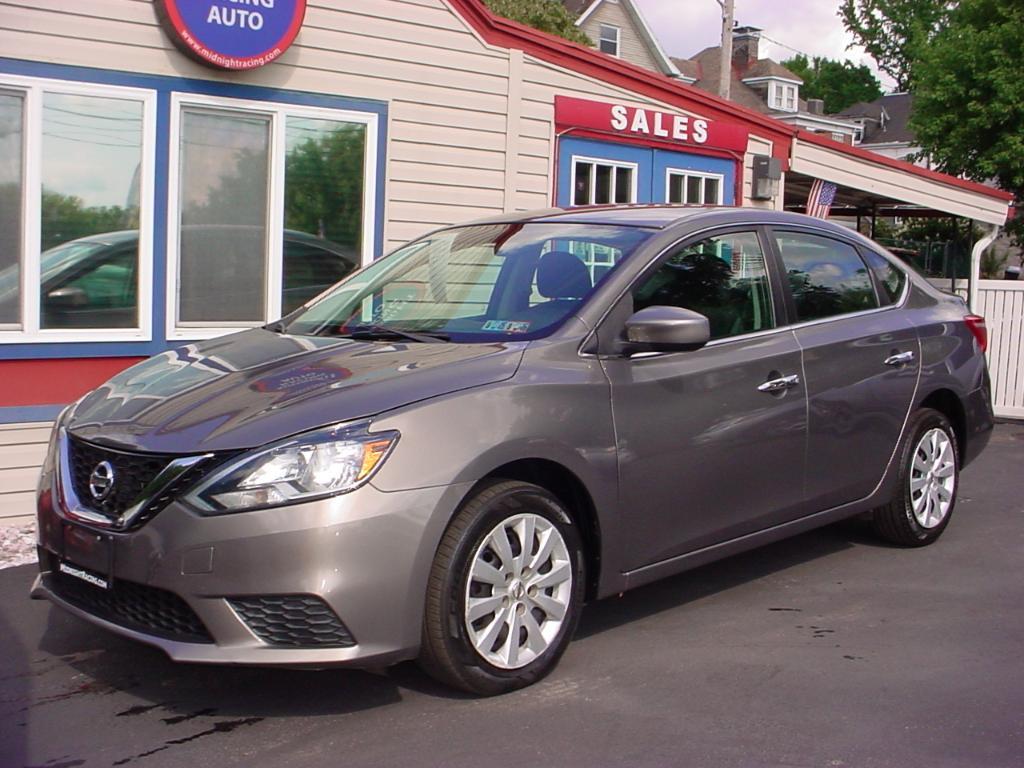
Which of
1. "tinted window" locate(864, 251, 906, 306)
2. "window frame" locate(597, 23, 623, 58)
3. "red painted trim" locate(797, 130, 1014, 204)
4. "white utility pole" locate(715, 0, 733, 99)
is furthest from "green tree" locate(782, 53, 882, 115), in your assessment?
"tinted window" locate(864, 251, 906, 306)

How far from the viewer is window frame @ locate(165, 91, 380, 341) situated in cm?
763

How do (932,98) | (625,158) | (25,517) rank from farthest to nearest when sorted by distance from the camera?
(932,98) → (625,158) → (25,517)

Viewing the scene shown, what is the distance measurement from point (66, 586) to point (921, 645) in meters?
3.26

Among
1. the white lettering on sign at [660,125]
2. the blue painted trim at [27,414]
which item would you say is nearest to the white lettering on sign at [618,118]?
the white lettering on sign at [660,125]

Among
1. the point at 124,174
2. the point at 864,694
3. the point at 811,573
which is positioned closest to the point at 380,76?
the point at 124,174

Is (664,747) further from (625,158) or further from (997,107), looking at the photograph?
(997,107)

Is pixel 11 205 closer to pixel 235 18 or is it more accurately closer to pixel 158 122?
pixel 158 122

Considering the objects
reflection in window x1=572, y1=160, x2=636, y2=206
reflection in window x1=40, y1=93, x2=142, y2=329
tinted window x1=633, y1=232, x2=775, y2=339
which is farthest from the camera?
reflection in window x1=572, y1=160, x2=636, y2=206

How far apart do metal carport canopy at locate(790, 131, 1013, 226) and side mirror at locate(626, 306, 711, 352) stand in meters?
7.41

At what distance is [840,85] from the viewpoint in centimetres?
8969

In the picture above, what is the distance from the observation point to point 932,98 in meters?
22.9

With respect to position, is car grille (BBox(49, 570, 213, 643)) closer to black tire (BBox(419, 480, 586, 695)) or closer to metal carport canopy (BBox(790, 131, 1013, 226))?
black tire (BBox(419, 480, 586, 695))

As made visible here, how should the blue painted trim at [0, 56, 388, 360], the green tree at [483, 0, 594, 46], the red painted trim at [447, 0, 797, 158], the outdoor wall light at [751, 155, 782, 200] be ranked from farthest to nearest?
the green tree at [483, 0, 594, 46]
the outdoor wall light at [751, 155, 782, 200]
the red painted trim at [447, 0, 797, 158]
the blue painted trim at [0, 56, 388, 360]

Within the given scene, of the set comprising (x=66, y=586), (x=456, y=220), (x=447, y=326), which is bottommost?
(x=66, y=586)
